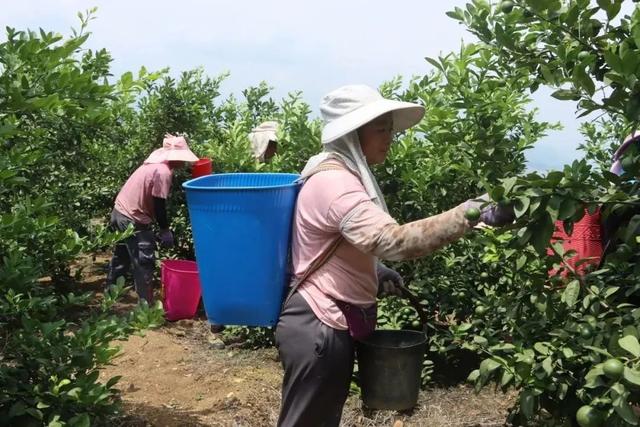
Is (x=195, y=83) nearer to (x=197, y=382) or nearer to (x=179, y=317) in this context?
(x=179, y=317)

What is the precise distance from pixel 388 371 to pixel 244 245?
0.71m

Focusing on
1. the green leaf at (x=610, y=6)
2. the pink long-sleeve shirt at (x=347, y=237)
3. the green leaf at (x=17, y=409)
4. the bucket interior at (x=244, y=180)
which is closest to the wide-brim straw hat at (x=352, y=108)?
the pink long-sleeve shirt at (x=347, y=237)

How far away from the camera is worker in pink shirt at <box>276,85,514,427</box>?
2.23m

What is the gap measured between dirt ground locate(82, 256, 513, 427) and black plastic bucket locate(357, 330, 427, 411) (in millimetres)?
1178

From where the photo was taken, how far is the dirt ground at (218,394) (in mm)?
3773

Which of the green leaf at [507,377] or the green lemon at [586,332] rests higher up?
the green lemon at [586,332]

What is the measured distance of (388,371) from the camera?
2.51m

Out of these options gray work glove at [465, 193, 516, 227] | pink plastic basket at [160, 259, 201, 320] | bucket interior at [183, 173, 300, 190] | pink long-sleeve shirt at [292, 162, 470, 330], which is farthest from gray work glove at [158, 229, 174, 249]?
gray work glove at [465, 193, 516, 227]

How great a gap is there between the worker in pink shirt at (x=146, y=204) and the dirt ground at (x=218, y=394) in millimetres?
654

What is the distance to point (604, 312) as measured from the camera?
1885 millimetres

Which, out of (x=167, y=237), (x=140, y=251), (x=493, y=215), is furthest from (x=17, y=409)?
(x=167, y=237)

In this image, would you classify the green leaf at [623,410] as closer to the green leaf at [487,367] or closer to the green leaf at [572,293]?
the green leaf at [487,367]

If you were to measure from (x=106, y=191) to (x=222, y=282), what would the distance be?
4828mm

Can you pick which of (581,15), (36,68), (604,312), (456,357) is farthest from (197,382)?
(581,15)
